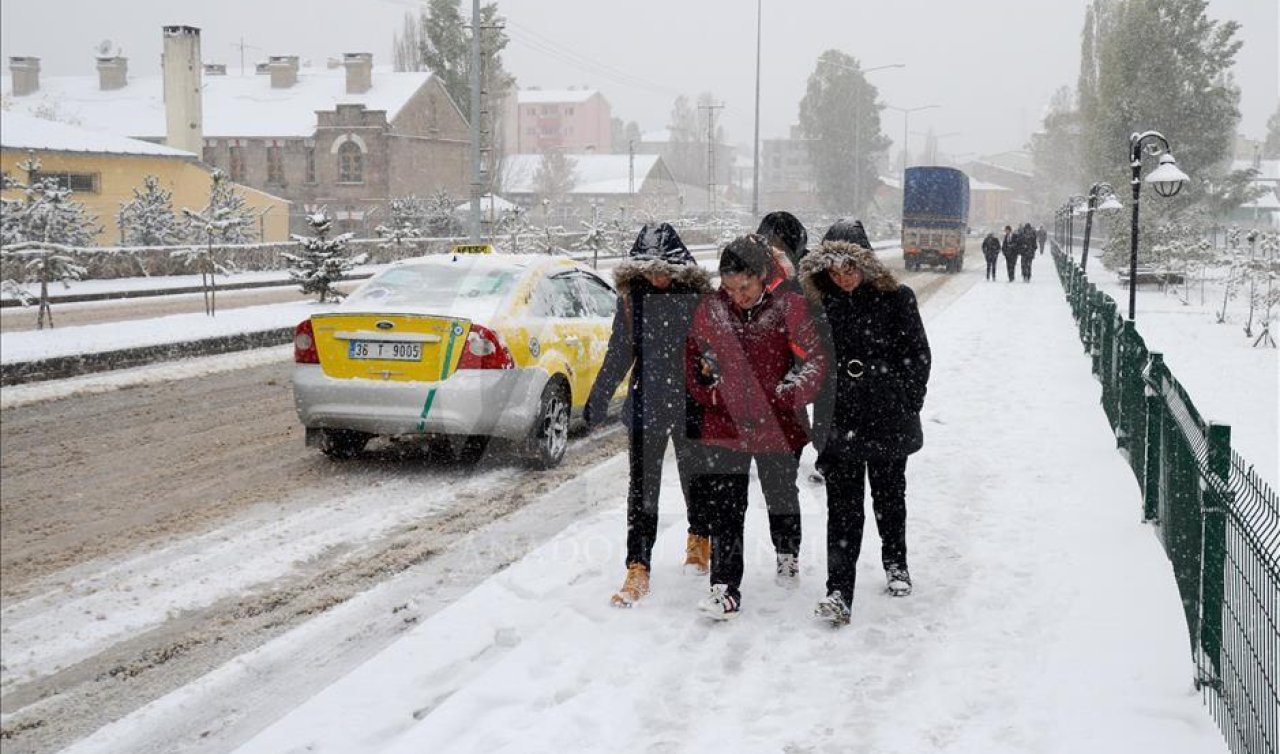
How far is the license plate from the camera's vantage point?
8297 mm

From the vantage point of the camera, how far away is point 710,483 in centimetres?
560

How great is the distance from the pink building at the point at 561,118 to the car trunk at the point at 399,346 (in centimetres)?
13716

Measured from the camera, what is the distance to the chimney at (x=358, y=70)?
58812 millimetres

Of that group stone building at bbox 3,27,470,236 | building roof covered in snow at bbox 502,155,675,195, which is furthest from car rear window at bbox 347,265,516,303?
building roof covered in snow at bbox 502,155,675,195

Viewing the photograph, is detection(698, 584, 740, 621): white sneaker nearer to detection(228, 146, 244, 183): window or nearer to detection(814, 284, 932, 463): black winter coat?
detection(814, 284, 932, 463): black winter coat

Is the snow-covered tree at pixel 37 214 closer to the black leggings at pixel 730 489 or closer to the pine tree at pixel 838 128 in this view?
the black leggings at pixel 730 489

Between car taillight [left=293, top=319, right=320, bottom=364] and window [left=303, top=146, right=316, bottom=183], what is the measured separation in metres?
50.7

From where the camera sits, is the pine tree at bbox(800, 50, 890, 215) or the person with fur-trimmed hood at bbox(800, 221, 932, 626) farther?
the pine tree at bbox(800, 50, 890, 215)

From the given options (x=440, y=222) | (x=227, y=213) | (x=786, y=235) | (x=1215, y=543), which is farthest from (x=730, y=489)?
(x=440, y=222)

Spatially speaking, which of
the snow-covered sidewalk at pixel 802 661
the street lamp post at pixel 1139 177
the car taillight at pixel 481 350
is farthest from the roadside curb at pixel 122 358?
the street lamp post at pixel 1139 177

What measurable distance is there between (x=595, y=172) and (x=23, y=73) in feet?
155

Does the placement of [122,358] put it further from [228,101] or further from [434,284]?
[228,101]

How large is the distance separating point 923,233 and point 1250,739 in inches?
1652

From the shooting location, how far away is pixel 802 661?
5102 millimetres
